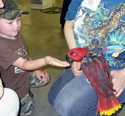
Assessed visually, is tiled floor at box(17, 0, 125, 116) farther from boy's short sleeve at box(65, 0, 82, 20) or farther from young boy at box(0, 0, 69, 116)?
boy's short sleeve at box(65, 0, 82, 20)

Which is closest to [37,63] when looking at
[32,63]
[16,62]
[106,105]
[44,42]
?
[32,63]

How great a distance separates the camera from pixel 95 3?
90cm

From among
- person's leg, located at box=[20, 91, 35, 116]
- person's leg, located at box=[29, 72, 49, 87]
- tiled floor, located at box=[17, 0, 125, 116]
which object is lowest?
tiled floor, located at box=[17, 0, 125, 116]

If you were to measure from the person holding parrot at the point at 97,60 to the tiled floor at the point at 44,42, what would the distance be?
20.1 inches

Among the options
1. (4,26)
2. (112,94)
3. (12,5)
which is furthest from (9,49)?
(112,94)

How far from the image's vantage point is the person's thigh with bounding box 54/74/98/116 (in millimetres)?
837

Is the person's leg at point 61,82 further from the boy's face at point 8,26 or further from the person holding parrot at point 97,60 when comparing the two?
the boy's face at point 8,26

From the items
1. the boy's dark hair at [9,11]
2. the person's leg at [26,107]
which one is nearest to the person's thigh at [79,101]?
the person's leg at [26,107]

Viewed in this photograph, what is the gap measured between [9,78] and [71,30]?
1.78ft

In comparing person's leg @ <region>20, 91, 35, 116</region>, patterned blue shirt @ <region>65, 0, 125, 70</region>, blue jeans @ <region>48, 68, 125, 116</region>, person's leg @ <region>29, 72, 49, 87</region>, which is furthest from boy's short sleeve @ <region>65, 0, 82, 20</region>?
person's leg @ <region>20, 91, 35, 116</region>

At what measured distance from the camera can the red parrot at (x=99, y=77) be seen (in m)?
0.76

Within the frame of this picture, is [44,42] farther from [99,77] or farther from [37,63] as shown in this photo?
[99,77]

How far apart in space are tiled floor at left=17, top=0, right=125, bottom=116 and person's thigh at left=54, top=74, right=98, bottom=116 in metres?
0.48

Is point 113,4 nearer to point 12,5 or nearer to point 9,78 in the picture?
point 12,5
